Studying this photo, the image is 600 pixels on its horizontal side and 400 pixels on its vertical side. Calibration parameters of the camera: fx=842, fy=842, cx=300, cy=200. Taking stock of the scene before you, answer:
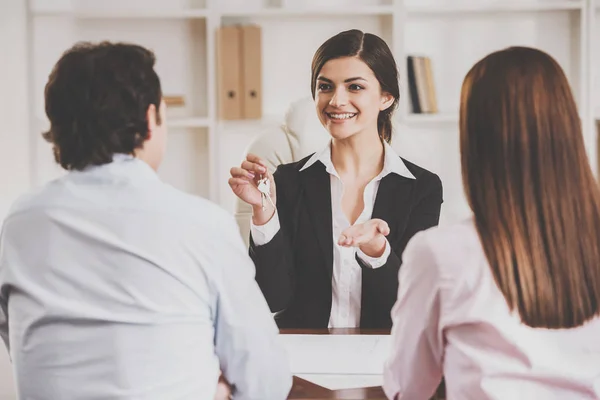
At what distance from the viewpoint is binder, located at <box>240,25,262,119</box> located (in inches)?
151

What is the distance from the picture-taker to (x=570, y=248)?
1.22 meters

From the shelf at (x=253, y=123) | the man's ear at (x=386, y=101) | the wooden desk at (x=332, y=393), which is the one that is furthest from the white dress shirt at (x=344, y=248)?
the shelf at (x=253, y=123)

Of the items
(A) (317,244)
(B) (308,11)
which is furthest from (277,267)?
(B) (308,11)

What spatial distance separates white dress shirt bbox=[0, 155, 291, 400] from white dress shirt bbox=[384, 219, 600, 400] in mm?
295

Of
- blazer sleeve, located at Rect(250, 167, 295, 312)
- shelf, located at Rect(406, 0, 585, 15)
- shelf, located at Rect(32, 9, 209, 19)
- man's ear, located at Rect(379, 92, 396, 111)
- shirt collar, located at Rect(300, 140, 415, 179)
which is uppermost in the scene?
shelf, located at Rect(406, 0, 585, 15)

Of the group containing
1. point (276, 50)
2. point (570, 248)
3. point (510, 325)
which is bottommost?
point (510, 325)

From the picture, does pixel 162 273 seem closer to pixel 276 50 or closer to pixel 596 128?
pixel 276 50

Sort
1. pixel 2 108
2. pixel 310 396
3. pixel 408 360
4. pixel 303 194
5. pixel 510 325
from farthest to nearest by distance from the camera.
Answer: pixel 2 108, pixel 303 194, pixel 310 396, pixel 408 360, pixel 510 325

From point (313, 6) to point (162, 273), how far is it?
293 cm

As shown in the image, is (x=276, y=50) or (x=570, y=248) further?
(x=276, y=50)

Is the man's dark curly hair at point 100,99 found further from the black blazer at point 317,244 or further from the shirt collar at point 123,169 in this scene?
the black blazer at point 317,244

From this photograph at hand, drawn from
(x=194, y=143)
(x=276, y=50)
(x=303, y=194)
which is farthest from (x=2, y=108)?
(x=303, y=194)

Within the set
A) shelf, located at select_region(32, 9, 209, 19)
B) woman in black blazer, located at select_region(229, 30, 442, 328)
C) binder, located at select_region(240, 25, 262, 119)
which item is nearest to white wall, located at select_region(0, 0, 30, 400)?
shelf, located at select_region(32, 9, 209, 19)

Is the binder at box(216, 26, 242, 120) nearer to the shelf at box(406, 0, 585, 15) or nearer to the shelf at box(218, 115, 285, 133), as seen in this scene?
the shelf at box(218, 115, 285, 133)
